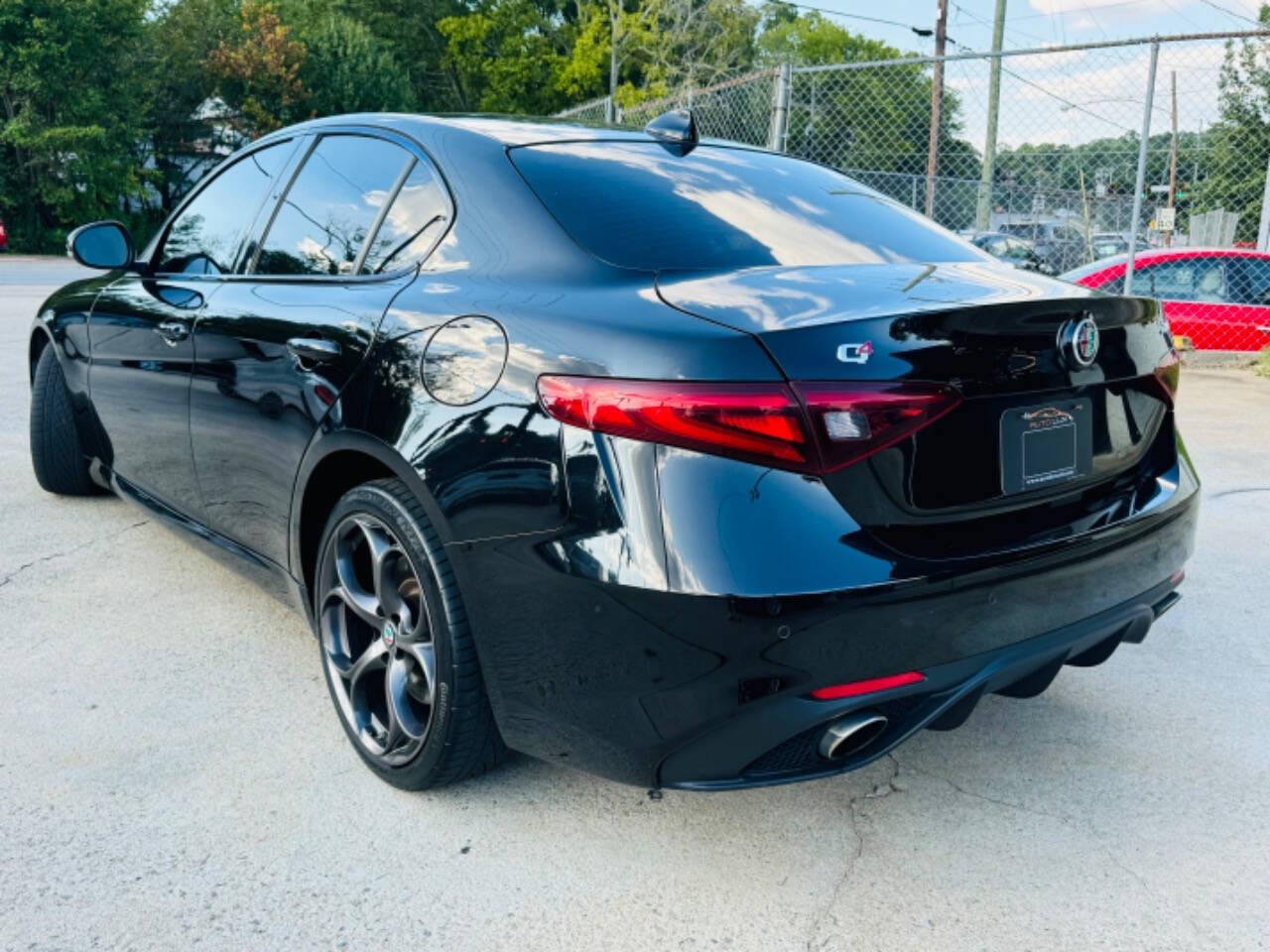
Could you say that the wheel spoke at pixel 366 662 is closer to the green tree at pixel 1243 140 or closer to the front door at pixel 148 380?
the front door at pixel 148 380

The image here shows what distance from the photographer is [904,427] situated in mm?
2006

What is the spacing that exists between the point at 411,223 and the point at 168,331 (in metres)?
1.21

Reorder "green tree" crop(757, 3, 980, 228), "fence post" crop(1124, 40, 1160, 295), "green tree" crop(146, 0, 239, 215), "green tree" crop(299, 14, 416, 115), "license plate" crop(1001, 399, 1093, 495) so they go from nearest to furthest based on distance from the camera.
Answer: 1. "license plate" crop(1001, 399, 1093, 495)
2. "fence post" crop(1124, 40, 1160, 295)
3. "green tree" crop(757, 3, 980, 228)
4. "green tree" crop(146, 0, 239, 215)
5. "green tree" crop(299, 14, 416, 115)

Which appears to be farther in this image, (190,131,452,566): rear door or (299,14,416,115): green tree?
(299,14,416,115): green tree

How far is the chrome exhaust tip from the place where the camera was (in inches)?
78.2

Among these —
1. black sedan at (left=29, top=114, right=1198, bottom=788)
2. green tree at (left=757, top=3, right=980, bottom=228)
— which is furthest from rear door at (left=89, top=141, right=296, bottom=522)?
green tree at (left=757, top=3, right=980, bottom=228)

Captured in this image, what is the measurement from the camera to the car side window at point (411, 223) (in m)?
2.66

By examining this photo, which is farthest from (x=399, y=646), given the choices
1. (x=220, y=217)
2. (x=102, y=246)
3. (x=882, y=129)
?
(x=882, y=129)

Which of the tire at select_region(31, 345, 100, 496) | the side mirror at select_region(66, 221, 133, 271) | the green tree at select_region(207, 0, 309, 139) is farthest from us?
the green tree at select_region(207, 0, 309, 139)

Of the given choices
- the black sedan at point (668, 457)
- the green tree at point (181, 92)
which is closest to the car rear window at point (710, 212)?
the black sedan at point (668, 457)

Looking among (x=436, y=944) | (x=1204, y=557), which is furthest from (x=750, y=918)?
(x=1204, y=557)

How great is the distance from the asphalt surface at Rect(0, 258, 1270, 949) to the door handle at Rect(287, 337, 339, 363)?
95cm

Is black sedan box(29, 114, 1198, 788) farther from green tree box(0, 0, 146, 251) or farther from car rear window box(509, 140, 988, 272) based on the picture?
green tree box(0, 0, 146, 251)

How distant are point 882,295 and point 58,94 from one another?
33.0 metres
